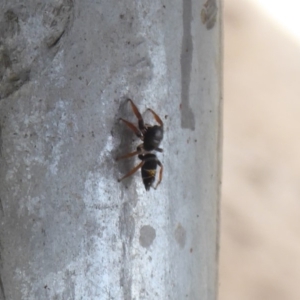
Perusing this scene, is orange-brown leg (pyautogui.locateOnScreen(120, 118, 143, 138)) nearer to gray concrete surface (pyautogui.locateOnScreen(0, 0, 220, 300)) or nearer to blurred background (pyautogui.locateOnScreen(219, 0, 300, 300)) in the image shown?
gray concrete surface (pyautogui.locateOnScreen(0, 0, 220, 300))

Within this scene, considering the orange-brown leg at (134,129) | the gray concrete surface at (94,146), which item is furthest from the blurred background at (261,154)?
the orange-brown leg at (134,129)

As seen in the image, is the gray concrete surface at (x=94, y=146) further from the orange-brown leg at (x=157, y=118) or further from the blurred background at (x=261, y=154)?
the blurred background at (x=261, y=154)

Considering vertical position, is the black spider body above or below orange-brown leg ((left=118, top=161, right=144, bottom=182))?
above

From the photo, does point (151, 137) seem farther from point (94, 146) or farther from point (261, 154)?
point (261, 154)

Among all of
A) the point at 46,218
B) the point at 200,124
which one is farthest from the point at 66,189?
the point at 200,124

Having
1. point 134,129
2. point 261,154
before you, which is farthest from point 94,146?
point 261,154

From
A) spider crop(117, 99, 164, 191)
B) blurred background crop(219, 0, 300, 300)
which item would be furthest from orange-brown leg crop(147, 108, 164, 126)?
blurred background crop(219, 0, 300, 300)
